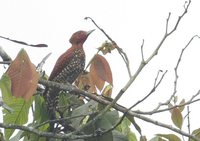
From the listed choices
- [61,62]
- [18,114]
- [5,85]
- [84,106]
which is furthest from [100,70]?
[61,62]

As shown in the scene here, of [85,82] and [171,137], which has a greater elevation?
[85,82]

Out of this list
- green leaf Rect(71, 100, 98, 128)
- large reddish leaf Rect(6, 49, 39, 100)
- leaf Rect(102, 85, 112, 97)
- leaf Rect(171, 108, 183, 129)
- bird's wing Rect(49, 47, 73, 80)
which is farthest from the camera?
bird's wing Rect(49, 47, 73, 80)

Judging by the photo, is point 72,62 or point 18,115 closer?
point 18,115

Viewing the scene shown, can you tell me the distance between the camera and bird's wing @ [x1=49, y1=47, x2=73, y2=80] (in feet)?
14.9

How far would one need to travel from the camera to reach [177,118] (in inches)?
108

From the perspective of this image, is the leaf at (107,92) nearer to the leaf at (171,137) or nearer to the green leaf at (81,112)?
the green leaf at (81,112)

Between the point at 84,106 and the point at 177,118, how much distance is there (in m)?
0.52

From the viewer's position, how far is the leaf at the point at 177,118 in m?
2.73

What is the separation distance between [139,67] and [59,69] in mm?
2356

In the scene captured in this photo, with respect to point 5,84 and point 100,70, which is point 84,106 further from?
point 5,84

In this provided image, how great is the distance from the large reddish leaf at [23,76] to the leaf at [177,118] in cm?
109

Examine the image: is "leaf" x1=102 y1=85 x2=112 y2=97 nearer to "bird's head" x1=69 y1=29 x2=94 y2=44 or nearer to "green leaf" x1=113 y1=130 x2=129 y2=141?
"green leaf" x1=113 y1=130 x2=129 y2=141

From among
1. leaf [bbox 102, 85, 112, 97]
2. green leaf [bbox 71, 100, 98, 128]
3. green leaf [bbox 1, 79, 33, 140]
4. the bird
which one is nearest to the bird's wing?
the bird

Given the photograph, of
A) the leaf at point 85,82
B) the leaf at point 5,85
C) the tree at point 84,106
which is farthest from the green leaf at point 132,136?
the leaf at point 5,85
